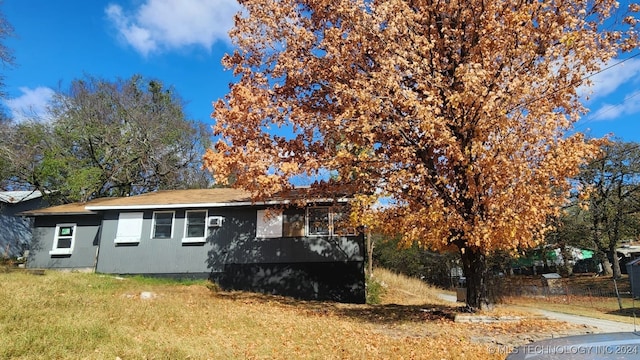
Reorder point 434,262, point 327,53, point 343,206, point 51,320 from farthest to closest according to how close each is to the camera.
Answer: point 434,262 < point 343,206 < point 327,53 < point 51,320

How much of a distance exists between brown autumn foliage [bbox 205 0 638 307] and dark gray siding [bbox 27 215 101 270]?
1123 cm

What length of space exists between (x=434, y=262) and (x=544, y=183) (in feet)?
102

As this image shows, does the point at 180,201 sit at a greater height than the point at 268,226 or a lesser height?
greater

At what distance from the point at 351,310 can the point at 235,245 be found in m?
6.33

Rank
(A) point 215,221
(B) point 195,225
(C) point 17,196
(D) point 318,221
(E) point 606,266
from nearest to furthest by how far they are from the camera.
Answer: (D) point 318,221, (A) point 215,221, (B) point 195,225, (C) point 17,196, (E) point 606,266

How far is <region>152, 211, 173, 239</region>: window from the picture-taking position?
19141 millimetres

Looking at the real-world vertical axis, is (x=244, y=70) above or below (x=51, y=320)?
above

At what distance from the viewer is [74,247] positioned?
67.6 ft

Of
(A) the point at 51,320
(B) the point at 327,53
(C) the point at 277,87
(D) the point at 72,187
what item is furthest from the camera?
(D) the point at 72,187

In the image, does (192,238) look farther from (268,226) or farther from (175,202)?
(268,226)

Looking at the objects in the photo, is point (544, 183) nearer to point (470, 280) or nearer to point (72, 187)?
point (470, 280)

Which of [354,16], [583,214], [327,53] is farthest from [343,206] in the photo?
[583,214]

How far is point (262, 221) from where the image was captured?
18.4m

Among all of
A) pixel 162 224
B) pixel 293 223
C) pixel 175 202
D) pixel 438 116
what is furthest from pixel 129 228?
pixel 438 116
